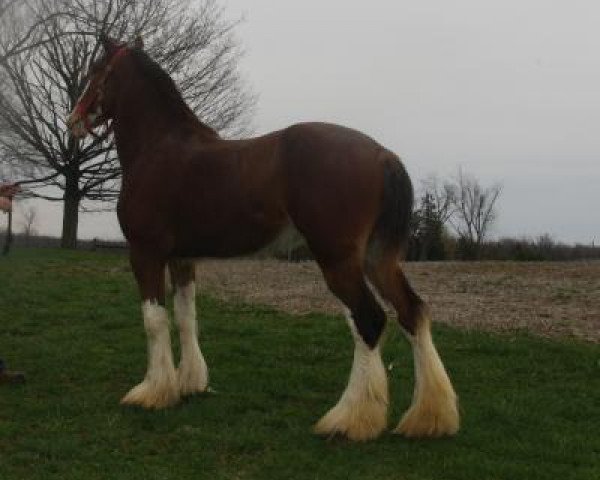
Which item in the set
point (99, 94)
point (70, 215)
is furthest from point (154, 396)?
point (70, 215)

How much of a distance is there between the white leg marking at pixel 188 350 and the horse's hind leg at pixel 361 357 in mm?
1549

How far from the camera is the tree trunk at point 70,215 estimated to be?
83.6ft

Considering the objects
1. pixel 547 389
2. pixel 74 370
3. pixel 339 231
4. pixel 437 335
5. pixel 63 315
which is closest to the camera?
pixel 339 231

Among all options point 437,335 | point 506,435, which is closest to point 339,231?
point 506,435

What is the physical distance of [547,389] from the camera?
6199 mm

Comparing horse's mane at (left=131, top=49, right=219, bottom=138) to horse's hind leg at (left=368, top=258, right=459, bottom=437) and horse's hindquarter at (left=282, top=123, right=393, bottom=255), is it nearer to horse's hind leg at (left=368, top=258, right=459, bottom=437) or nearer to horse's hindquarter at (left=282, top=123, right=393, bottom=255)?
horse's hindquarter at (left=282, top=123, right=393, bottom=255)

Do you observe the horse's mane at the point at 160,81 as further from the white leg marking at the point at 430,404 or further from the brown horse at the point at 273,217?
the white leg marking at the point at 430,404

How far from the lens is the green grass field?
438cm

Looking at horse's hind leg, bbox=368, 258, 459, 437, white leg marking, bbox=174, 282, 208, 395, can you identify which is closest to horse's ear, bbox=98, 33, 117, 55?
white leg marking, bbox=174, 282, 208, 395

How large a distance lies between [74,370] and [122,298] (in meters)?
4.87

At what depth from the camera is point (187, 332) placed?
237 inches

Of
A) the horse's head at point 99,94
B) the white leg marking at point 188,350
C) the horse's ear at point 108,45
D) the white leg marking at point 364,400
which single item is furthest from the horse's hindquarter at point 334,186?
the horse's ear at point 108,45

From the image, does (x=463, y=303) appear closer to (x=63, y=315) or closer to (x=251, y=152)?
(x=63, y=315)

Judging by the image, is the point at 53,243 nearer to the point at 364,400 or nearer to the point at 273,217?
the point at 273,217
